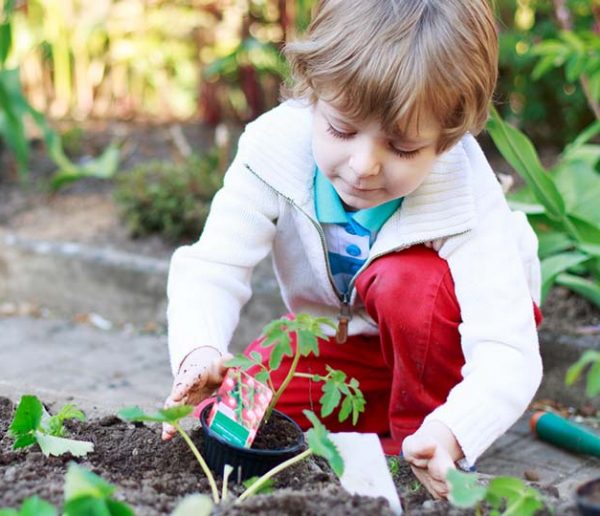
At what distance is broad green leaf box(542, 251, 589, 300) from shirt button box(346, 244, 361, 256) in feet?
1.79

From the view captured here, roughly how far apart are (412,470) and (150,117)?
3546mm

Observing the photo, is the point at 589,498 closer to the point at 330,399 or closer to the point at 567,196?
the point at 330,399

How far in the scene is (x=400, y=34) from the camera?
1701 millimetres

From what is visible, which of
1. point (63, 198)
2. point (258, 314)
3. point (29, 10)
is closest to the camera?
point (258, 314)

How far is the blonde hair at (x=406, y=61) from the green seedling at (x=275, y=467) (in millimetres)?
504

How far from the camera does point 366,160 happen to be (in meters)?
1.71

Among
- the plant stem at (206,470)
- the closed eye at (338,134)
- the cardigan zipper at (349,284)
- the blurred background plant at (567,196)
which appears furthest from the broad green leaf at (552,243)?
the plant stem at (206,470)

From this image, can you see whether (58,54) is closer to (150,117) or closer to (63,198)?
(150,117)

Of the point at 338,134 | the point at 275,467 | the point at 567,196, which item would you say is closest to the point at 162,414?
the point at 275,467

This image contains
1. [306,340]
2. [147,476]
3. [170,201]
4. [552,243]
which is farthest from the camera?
[170,201]

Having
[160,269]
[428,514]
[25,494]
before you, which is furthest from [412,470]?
[160,269]

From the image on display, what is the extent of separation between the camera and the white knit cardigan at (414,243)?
1815 mm

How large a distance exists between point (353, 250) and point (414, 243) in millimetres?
151

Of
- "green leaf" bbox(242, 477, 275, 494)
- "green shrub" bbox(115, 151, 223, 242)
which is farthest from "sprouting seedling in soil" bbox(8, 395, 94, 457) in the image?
"green shrub" bbox(115, 151, 223, 242)
